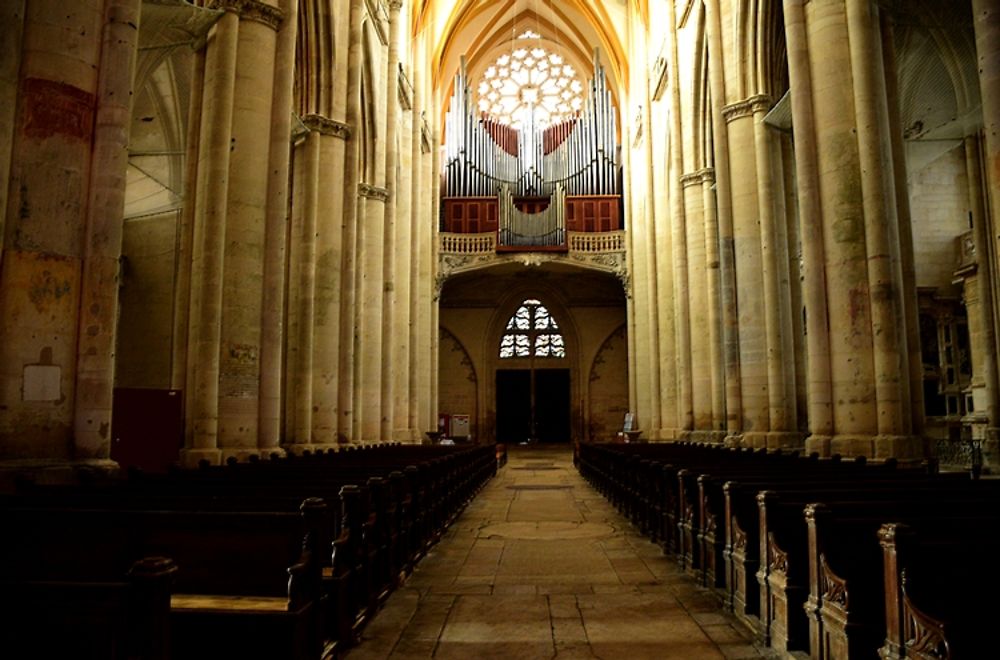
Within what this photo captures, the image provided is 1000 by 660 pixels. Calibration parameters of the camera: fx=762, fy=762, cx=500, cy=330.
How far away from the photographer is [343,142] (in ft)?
49.0

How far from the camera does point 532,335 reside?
111 feet

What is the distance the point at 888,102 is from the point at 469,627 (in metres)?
9.08

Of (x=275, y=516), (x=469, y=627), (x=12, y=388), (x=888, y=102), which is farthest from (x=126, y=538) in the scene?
(x=888, y=102)

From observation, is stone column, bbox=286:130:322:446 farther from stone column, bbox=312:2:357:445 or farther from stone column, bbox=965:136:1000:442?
stone column, bbox=965:136:1000:442

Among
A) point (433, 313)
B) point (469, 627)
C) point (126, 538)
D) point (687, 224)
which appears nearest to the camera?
point (126, 538)

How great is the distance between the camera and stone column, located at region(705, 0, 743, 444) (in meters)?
14.2

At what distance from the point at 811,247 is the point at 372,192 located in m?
11.5

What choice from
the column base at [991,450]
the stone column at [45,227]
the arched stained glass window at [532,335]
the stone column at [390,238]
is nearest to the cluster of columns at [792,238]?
the column base at [991,450]

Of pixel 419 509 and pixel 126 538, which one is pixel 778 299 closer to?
pixel 419 509

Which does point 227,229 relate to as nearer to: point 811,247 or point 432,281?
point 811,247

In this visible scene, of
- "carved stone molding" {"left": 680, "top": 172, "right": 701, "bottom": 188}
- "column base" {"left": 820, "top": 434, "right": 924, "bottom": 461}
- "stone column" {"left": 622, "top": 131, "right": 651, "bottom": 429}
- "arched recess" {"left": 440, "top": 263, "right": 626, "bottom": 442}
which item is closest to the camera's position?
"column base" {"left": 820, "top": 434, "right": 924, "bottom": 461}

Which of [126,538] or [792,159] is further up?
[792,159]

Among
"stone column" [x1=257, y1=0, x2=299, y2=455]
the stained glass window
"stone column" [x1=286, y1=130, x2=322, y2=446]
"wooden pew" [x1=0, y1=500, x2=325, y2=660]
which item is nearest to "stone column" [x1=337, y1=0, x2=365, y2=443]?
"stone column" [x1=286, y1=130, x2=322, y2=446]

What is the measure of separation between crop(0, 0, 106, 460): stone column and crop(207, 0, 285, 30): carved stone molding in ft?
13.0
